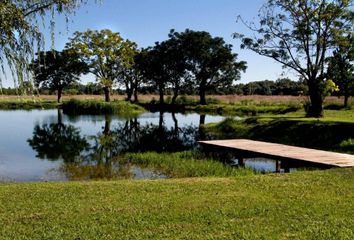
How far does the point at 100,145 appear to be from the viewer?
77.5 ft

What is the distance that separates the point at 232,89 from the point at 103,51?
51329mm

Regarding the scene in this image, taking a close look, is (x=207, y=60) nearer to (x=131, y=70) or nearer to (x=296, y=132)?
(x=131, y=70)

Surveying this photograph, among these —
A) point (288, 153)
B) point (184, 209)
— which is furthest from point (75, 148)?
point (184, 209)

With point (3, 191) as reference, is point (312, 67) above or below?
above

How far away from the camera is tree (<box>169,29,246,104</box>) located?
209ft

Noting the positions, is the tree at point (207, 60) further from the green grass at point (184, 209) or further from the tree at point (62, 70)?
the green grass at point (184, 209)

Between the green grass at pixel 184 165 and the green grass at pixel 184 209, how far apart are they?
367cm

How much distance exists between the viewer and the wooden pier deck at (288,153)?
42.0ft

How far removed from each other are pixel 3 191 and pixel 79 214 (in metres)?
2.81

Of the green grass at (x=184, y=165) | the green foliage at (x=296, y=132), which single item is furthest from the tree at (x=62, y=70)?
the green grass at (x=184, y=165)

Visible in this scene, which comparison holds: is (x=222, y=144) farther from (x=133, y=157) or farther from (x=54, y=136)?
(x=54, y=136)

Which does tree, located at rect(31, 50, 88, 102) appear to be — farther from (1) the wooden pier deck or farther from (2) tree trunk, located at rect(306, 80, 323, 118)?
(1) the wooden pier deck

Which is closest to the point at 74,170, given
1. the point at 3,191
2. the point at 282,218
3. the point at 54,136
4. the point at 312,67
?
the point at 3,191

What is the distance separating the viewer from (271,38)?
2944 cm
